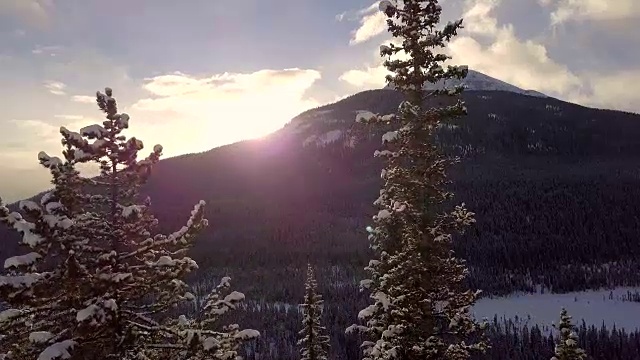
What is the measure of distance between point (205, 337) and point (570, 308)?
161490 mm

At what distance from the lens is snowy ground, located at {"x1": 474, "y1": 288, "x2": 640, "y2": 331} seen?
137500 mm

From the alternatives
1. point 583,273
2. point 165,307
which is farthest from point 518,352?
point 583,273

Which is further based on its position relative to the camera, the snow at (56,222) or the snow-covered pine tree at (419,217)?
the snow-covered pine tree at (419,217)

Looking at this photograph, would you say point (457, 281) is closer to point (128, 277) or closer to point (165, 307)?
point (165, 307)

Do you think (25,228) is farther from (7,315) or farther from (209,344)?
(209,344)

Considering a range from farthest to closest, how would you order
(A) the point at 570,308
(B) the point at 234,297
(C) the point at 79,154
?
1. (A) the point at 570,308
2. (B) the point at 234,297
3. (C) the point at 79,154

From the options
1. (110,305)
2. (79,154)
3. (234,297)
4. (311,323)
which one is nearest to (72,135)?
(79,154)

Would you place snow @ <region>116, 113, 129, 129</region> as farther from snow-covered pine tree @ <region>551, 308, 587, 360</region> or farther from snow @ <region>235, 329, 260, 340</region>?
snow-covered pine tree @ <region>551, 308, 587, 360</region>

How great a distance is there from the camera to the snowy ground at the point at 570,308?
138 m

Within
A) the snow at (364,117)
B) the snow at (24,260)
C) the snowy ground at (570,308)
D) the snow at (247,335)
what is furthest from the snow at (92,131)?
the snowy ground at (570,308)

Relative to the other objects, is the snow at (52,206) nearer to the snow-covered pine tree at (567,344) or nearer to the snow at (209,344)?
the snow at (209,344)

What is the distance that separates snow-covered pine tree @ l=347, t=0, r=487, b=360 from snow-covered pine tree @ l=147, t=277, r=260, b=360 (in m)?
4.51

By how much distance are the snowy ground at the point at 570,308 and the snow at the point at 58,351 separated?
131608 mm

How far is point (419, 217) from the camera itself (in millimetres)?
14906
